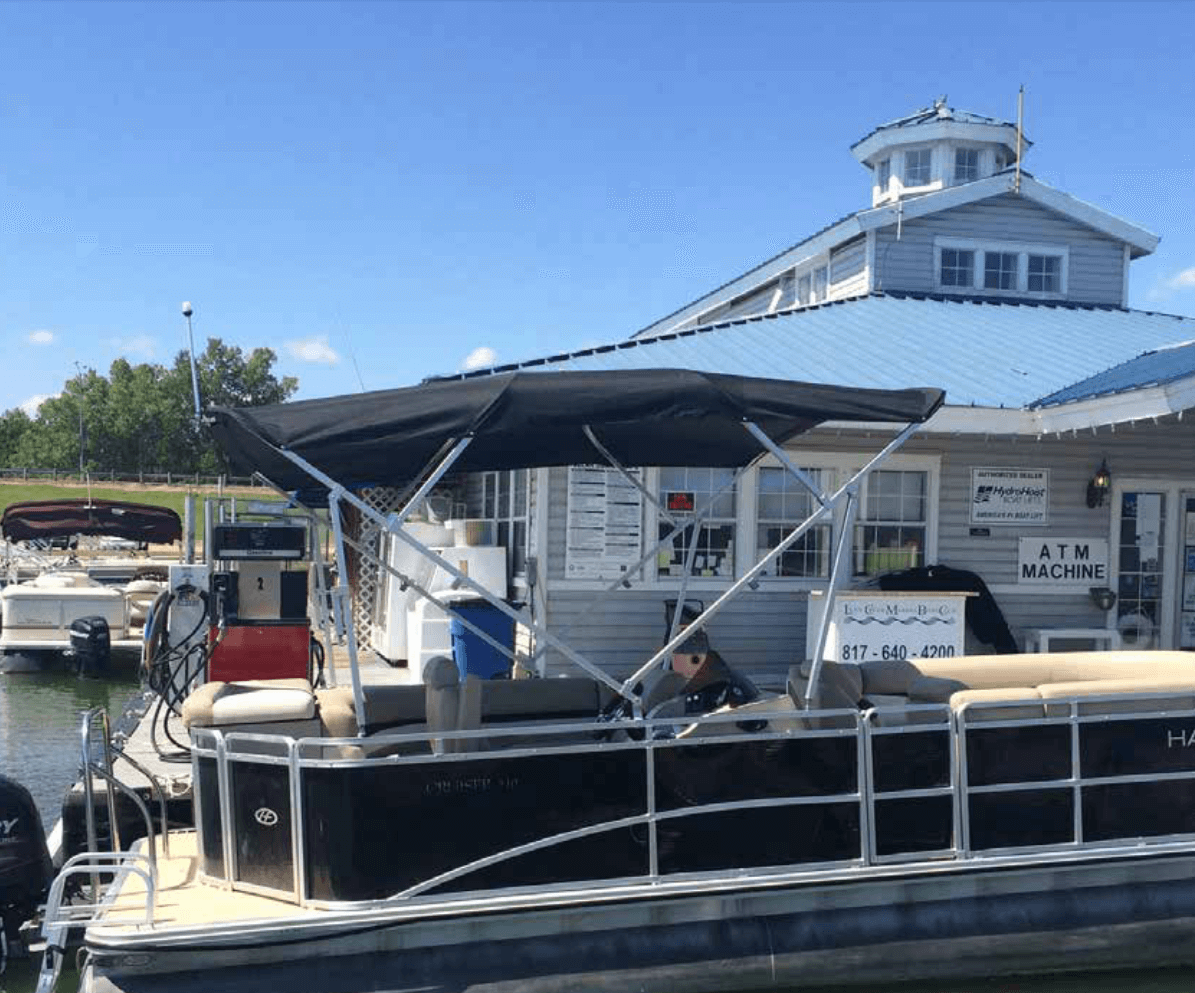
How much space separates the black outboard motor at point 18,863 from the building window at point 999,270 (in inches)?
500

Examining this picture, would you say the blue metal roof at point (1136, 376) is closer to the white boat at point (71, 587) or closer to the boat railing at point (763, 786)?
the boat railing at point (763, 786)

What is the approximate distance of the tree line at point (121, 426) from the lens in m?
72.8

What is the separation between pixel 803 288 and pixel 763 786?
41.7 feet

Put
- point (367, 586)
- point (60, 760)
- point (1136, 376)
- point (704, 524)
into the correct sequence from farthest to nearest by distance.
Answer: point (367, 586) < point (704, 524) < point (1136, 376) < point (60, 760)

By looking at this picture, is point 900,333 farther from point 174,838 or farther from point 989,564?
point 174,838

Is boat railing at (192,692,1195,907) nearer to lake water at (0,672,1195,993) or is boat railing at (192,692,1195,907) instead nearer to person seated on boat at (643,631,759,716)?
person seated on boat at (643,631,759,716)

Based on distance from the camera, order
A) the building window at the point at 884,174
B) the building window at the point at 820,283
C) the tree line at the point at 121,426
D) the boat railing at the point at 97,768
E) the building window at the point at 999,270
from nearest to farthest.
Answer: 1. the boat railing at the point at 97,768
2. the building window at the point at 999,270
3. the building window at the point at 820,283
4. the building window at the point at 884,174
5. the tree line at the point at 121,426

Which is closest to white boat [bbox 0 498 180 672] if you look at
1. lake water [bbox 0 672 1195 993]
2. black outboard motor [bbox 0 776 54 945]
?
lake water [bbox 0 672 1195 993]

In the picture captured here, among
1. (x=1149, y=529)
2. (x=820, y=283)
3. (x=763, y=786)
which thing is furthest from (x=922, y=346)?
(x=763, y=786)

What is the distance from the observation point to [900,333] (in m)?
12.0

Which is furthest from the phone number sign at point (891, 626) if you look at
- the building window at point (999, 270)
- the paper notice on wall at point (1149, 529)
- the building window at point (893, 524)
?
the building window at point (999, 270)

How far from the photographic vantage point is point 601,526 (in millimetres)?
10047

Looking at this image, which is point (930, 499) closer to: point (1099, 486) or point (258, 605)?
point (1099, 486)

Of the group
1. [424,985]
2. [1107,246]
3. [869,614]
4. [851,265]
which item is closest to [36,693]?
[869,614]
